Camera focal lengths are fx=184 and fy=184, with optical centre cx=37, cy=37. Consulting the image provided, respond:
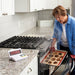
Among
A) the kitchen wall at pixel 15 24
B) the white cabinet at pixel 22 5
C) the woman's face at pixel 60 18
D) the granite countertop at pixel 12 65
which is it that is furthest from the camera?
the white cabinet at pixel 22 5

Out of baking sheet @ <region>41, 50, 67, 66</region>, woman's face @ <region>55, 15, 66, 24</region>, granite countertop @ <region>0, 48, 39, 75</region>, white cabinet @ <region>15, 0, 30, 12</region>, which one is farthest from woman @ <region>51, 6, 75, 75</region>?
granite countertop @ <region>0, 48, 39, 75</region>

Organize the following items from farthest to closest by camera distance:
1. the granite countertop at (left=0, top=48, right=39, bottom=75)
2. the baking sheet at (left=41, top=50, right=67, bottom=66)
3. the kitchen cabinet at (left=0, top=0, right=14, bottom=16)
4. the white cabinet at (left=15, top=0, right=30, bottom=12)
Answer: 1. the white cabinet at (left=15, top=0, right=30, bottom=12)
2. the baking sheet at (left=41, top=50, right=67, bottom=66)
3. the kitchen cabinet at (left=0, top=0, right=14, bottom=16)
4. the granite countertop at (left=0, top=48, right=39, bottom=75)

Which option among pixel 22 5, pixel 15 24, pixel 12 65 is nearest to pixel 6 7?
pixel 12 65

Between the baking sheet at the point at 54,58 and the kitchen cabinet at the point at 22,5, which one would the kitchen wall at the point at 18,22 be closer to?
the kitchen cabinet at the point at 22,5

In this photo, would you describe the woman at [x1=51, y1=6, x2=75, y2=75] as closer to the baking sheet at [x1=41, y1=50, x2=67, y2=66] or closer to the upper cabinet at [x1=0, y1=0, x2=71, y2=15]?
the baking sheet at [x1=41, y1=50, x2=67, y2=66]

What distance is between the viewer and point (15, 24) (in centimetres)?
359

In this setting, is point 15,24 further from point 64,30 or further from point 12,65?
point 12,65

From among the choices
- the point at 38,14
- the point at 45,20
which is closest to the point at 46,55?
the point at 45,20

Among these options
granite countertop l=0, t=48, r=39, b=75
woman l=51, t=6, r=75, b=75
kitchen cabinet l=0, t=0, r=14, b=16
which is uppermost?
kitchen cabinet l=0, t=0, r=14, b=16

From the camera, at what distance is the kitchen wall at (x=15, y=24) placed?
9.78ft

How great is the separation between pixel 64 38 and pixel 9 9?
1119 mm

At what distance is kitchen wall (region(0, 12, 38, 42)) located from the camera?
298 cm

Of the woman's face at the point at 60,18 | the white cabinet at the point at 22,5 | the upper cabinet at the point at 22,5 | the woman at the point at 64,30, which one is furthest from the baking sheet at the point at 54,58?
the white cabinet at the point at 22,5

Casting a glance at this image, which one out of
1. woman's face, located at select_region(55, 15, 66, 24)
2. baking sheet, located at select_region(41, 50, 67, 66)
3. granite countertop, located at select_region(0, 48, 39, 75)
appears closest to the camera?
granite countertop, located at select_region(0, 48, 39, 75)
